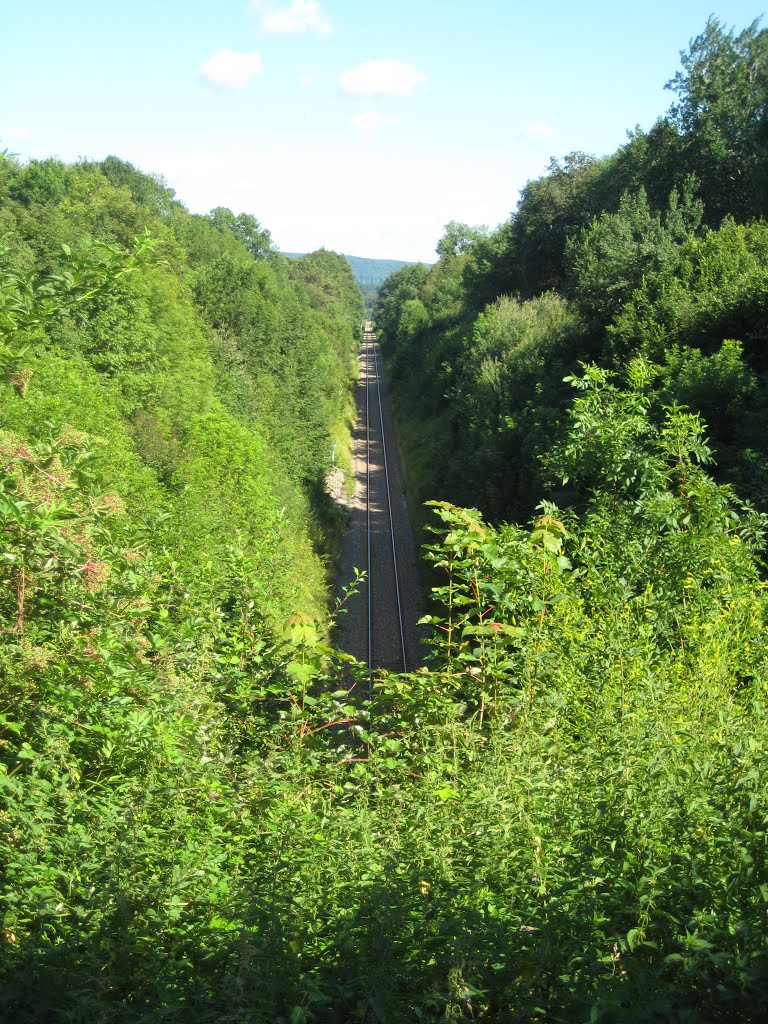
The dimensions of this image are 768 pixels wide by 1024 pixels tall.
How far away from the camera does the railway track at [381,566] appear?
20.0 m

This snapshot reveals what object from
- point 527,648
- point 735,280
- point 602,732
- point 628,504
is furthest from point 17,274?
point 735,280

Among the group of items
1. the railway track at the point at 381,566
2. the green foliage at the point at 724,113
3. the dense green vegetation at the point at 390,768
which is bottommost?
the railway track at the point at 381,566

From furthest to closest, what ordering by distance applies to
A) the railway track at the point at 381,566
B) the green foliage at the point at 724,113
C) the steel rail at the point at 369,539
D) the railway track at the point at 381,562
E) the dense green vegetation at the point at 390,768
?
the green foliage at the point at 724,113 → the railway track at the point at 381,562 → the railway track at the point at 381,566 → the steel rail at the point at 369,539 → the dense green vegetation at the point at 390,768

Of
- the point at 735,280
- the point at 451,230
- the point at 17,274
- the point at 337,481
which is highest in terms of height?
the point at 451,230

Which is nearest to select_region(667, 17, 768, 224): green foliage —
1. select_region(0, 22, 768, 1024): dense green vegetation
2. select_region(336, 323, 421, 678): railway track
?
select_region(336, 323, 421, 678): railway track

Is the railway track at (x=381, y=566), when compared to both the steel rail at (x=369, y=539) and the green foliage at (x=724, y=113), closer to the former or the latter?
the steel rail at (x=369, y=539)

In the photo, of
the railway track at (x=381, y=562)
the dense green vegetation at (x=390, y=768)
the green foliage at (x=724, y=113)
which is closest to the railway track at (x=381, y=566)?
the railway track at (x=381, y=562)

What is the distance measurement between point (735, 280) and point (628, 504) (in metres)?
9.70

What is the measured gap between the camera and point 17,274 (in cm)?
420

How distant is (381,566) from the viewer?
1008 inches

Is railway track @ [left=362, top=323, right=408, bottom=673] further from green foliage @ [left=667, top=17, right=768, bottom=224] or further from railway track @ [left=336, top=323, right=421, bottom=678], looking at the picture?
green foliage @ [left=667, top=17, right=768, bottom=224]

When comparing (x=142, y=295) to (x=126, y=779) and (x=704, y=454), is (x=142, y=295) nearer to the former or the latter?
(x=704, y=454)

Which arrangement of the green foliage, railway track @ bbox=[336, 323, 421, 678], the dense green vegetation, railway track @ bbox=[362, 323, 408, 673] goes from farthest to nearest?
the green foliage < railway track @ bbox=[362, 323, 408, 673] < railway track @ bbox=[336, 323, 421, 678] < the dense green vegetation

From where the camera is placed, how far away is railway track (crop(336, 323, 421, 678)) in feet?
65.6
